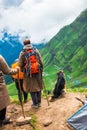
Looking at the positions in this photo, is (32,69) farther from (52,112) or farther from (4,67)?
(4,67)

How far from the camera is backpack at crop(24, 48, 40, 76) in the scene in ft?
47.6

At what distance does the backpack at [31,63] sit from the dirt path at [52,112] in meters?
1.62

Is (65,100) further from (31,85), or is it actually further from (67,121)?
(67,121)

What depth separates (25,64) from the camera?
14875 millimetres

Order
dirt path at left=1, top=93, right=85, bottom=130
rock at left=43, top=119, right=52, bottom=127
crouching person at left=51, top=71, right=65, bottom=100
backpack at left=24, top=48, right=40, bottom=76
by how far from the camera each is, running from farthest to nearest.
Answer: crouching person at left=51, top=71, right=65, bottom=100, backpack at left=24, top=48, right=40, bottom=76, rock at left=43, top=119, right=52, bottom=127, dirt path at left=1, top=93, right=85, bottom=130

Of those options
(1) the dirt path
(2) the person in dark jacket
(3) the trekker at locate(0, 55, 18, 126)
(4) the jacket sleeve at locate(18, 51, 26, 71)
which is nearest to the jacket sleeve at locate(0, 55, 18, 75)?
(3) the trekker at locate(0, 55, 18, 126)

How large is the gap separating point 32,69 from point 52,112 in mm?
2244

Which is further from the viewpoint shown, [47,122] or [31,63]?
[31,63]

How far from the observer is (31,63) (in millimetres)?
14562

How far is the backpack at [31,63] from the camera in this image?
14.5m

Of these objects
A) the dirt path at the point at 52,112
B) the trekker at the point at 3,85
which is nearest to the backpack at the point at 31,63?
the dirt path at the point at 52,112

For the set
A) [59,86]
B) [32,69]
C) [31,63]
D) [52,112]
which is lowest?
[52,112]

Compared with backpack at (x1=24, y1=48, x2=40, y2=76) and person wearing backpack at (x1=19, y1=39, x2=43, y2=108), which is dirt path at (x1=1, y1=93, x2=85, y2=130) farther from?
backpack at (x1=24, y1=48, x2=40, y2=76)

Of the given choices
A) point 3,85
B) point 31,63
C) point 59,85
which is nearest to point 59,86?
point 59,85
